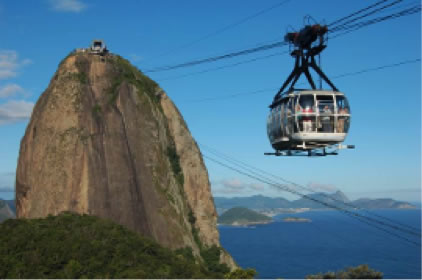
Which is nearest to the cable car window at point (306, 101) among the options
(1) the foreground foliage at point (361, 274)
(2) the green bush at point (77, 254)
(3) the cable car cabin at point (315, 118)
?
(3) the cable car cabin at point (315, 118)

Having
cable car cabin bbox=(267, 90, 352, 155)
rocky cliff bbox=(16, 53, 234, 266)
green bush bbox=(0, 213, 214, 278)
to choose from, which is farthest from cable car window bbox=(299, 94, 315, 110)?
rocky cliff bbox=(16, 53, 234, 266)

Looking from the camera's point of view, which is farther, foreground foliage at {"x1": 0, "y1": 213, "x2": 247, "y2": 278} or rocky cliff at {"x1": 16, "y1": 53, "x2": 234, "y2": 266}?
rocky cliff at {"x1": 16, "y1": 53, "x2": 234, "y2": 266}

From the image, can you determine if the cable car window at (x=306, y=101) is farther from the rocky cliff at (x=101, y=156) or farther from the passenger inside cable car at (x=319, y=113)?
the rocky cliff at (x=101, y=156)

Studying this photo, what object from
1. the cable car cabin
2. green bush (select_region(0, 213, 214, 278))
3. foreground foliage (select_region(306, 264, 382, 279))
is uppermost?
the cable car cabin

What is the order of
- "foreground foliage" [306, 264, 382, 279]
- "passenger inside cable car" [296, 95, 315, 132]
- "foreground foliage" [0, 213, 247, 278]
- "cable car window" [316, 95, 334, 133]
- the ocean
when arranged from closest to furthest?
"passenger inside cable car" [296, 95, 315, 132], "cable car window" [316, 95, 334, 133], "foreground foliage" [0, 213, 247, 278], "foreground foliage" [306, 264, 382, 279], the ocean

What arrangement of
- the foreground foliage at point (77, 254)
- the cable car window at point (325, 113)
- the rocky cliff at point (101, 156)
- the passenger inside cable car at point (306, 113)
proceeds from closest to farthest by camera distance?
the passenger inside cable car at point (306, 113)
the cable car window at point (325, 113)
the foreground foliage at point (77, 254)
the rocky cliff at point (101, 156)

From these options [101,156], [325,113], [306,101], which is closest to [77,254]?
[306,101]

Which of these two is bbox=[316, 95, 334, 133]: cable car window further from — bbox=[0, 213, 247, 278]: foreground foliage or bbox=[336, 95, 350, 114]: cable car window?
bbox=[0, 213, 247, 278]: foreground foliage

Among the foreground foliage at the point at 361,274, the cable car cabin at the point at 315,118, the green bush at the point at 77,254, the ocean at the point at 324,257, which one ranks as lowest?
the ocean at the point at 324,257

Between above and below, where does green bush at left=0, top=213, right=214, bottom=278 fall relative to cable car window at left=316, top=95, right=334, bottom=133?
below
